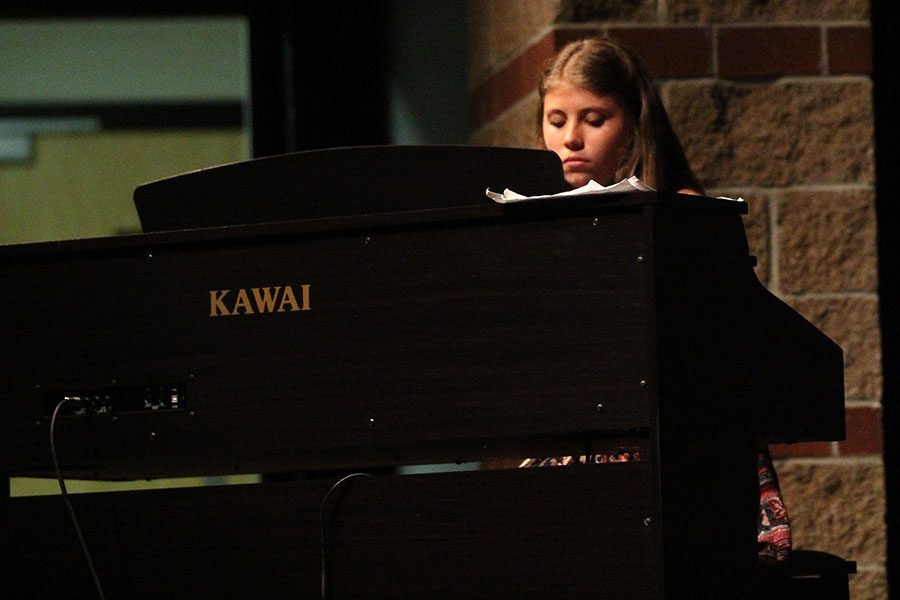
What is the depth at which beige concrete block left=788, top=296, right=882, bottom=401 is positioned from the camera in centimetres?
296

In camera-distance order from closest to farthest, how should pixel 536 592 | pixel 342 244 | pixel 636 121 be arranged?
pixel 536 592 < pixel 342 244 < pixel 636 121

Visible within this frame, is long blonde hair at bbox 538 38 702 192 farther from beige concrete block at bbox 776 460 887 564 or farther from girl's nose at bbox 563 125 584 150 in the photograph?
beige concrete block at bbox 776 460 887 564

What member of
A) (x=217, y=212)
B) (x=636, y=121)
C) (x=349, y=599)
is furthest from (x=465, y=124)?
(x=349, y=599)

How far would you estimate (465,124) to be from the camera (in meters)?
3.74

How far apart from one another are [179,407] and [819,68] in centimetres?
168

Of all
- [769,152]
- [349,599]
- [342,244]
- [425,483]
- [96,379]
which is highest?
[769,152]

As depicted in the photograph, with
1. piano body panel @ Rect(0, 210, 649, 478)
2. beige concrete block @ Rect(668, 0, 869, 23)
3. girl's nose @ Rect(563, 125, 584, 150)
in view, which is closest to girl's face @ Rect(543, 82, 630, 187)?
girl's nose @ Rect(563, 125, 584, 150)

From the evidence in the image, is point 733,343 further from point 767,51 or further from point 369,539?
point 767,51

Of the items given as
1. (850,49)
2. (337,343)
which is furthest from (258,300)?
(850,49)

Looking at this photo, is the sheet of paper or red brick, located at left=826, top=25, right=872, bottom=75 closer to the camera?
the sheet of paper

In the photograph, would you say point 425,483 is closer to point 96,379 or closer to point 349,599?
point 349,599

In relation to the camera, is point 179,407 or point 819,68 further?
point 819,68

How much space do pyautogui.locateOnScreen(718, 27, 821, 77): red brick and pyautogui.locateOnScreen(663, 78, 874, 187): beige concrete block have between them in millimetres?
27

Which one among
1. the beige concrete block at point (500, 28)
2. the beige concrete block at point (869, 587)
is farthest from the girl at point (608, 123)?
the beige concrete block at point (869, 587)
